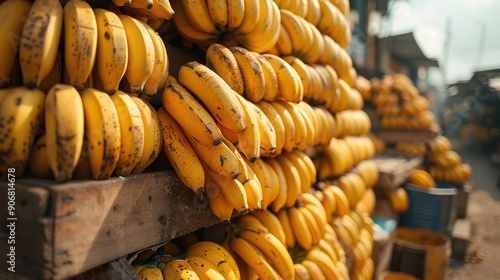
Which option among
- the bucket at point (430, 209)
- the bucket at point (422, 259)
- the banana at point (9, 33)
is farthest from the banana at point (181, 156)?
the bucket at point (430, 209)

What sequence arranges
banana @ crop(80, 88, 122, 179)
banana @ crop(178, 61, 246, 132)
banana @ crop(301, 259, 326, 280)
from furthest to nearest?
banana @ crop(301, 259, 326, 280) → banana @ crop(178, 61, 246, 132) → banana @ crop(80, 88, 122, 179)

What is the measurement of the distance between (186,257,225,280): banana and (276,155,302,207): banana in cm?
82

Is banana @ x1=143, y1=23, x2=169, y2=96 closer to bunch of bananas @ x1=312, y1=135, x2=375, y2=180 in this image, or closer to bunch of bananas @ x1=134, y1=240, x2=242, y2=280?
bunch of bananas @ x1=134, y1=240, x2=242, y2=280

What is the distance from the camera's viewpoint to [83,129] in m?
0.98

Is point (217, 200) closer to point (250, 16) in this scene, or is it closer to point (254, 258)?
point (254, 258)

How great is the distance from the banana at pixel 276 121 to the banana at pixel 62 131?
1088 millimetres

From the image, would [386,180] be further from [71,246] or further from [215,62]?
[71,246]

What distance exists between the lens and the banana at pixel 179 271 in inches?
50.8

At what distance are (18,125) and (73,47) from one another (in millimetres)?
287

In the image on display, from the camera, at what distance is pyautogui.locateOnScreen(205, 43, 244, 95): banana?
1.57 metres

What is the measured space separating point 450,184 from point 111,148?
24.5ft

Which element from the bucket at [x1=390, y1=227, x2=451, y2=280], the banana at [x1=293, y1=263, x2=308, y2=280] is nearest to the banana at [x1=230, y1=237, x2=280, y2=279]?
the banana at [x1=293, y1=263, x2=308, y2=280]

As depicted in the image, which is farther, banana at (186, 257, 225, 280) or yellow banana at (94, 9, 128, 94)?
banana at (186, 257, 225, 280)

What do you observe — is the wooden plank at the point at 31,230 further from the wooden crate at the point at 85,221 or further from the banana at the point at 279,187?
the banana at the point at 279,187
